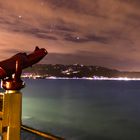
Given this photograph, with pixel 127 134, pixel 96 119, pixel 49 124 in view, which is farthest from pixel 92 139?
pixel 96 119

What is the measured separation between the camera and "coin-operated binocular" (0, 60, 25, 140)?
229 cm

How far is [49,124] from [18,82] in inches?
1728

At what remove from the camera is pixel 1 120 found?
2.40 m

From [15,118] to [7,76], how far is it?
0.35 meters

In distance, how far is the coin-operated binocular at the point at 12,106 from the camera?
7.53 feet

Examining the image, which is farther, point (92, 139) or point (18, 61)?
point (92, 139)

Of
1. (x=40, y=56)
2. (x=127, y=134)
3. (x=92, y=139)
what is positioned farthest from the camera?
(x=127, y=134)

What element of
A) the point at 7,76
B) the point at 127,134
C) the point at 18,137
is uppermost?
the point at 7,76

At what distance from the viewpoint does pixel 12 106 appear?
2.29 m

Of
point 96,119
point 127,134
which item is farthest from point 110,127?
point 96,119

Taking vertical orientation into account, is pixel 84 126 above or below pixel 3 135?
below

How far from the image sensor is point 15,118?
7.63 feet

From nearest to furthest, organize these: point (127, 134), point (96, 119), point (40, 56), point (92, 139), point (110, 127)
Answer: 1. point (40, 56)
2. point (92, 139)
3. point (127, 134)
4. point (110, 127)
5. point (96, 119)

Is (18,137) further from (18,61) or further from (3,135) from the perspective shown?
(18,61)
